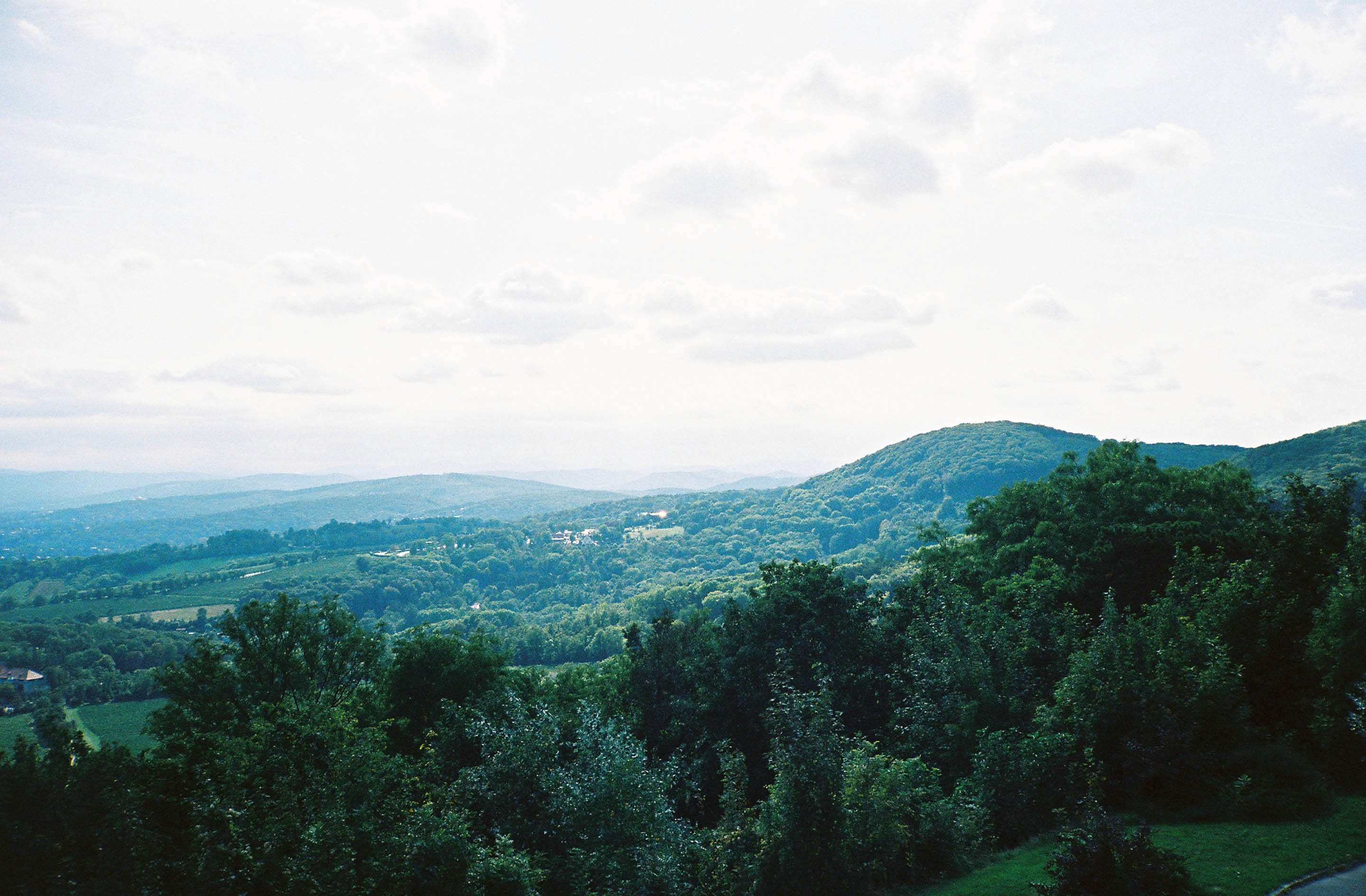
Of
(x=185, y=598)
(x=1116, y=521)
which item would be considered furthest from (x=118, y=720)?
(x=1116, y=521)

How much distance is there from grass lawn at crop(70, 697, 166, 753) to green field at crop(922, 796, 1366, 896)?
262 feet

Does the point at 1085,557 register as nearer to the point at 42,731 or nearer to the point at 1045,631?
the point at 1045,631

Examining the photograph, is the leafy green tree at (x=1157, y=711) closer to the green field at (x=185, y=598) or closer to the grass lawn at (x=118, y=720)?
the grass lawn at (x=118, y=720)

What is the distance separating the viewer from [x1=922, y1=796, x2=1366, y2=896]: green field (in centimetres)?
1388

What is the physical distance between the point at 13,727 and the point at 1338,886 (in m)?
106

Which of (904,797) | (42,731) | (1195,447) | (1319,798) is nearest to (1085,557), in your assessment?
(1319,798)

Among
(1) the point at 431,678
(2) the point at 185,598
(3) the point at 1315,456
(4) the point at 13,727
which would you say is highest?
(3) the point at 1315,456

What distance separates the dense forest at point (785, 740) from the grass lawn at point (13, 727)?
58.2m

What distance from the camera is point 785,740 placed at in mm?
15094

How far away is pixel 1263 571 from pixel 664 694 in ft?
69.8

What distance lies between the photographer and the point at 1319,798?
1652 centimetres

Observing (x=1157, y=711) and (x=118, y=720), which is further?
(x=118, y=720)

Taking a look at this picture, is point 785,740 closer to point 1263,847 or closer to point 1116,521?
point 1263,847

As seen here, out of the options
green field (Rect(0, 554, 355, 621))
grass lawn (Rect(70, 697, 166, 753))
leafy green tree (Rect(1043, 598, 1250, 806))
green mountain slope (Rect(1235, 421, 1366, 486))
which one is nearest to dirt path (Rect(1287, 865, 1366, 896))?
leafy green tree (Rect(1043, 598, 1250, 806))
